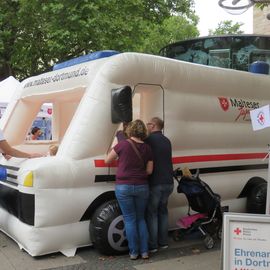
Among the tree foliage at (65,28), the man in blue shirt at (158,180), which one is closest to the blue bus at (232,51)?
the man in blue shirt at (158,180)

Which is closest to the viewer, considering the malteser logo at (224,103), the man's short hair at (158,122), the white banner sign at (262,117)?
the white banner sign at (262,117)

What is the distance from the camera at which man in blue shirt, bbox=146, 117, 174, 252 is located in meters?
6.05

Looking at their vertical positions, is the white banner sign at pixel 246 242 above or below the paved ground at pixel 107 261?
above

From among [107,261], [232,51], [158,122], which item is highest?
[232,51]

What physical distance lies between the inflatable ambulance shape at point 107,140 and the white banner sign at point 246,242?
1967 mm

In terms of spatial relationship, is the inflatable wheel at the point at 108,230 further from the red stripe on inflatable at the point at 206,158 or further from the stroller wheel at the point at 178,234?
the stroller wheel at the point at 178,234

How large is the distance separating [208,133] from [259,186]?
1435mm

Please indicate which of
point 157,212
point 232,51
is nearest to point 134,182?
point 157,212

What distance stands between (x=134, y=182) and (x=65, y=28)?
36.8ft

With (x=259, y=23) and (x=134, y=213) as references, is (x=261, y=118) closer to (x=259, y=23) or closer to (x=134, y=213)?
(x=134, y=213)

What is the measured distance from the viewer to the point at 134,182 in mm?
5707

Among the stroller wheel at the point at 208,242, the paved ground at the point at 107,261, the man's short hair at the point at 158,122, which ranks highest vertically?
the man's short hair at the point at 158,122

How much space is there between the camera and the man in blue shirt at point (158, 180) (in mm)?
6051

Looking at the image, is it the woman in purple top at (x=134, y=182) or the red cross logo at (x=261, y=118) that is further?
the woman in purple top at (x=134, y=182)
